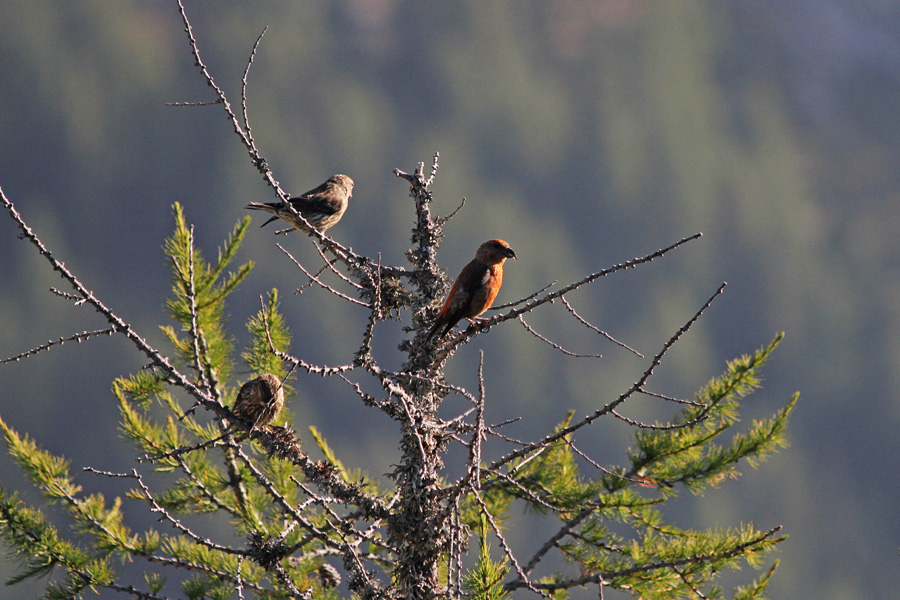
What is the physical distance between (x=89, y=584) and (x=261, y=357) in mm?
1325

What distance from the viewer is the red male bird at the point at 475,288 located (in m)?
3.24

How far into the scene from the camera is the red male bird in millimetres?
3236

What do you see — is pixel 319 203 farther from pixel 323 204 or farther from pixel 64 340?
pixel 64 340

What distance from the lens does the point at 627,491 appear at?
12.6ft

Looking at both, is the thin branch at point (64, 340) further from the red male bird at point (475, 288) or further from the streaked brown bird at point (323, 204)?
the streaked brown bird at point (323, 204)

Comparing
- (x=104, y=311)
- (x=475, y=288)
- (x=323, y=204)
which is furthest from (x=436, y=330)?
(x=323, y=204)

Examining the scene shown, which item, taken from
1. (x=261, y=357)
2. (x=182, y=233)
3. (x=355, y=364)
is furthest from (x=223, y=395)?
(x=355, y=364)

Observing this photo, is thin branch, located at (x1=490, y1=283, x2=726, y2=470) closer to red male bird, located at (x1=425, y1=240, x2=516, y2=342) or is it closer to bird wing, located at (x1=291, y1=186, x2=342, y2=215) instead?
red male bird, located at (x1=425, y1=240, x2=516, y2=342)

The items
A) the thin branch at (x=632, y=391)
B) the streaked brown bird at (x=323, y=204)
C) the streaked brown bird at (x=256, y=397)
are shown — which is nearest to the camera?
the thin branch at (x=632, y=391)

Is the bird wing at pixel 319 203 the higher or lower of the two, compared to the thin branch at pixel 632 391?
higher

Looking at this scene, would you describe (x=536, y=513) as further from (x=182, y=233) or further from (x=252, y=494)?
(x=182, y=233)

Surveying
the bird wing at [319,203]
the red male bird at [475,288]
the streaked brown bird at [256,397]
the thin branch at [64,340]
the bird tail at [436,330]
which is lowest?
the thin branch at [64,340]

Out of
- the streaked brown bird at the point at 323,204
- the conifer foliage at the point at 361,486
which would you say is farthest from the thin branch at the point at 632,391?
the streaked brown bird at the point at 323,204

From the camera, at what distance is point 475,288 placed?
357cm
